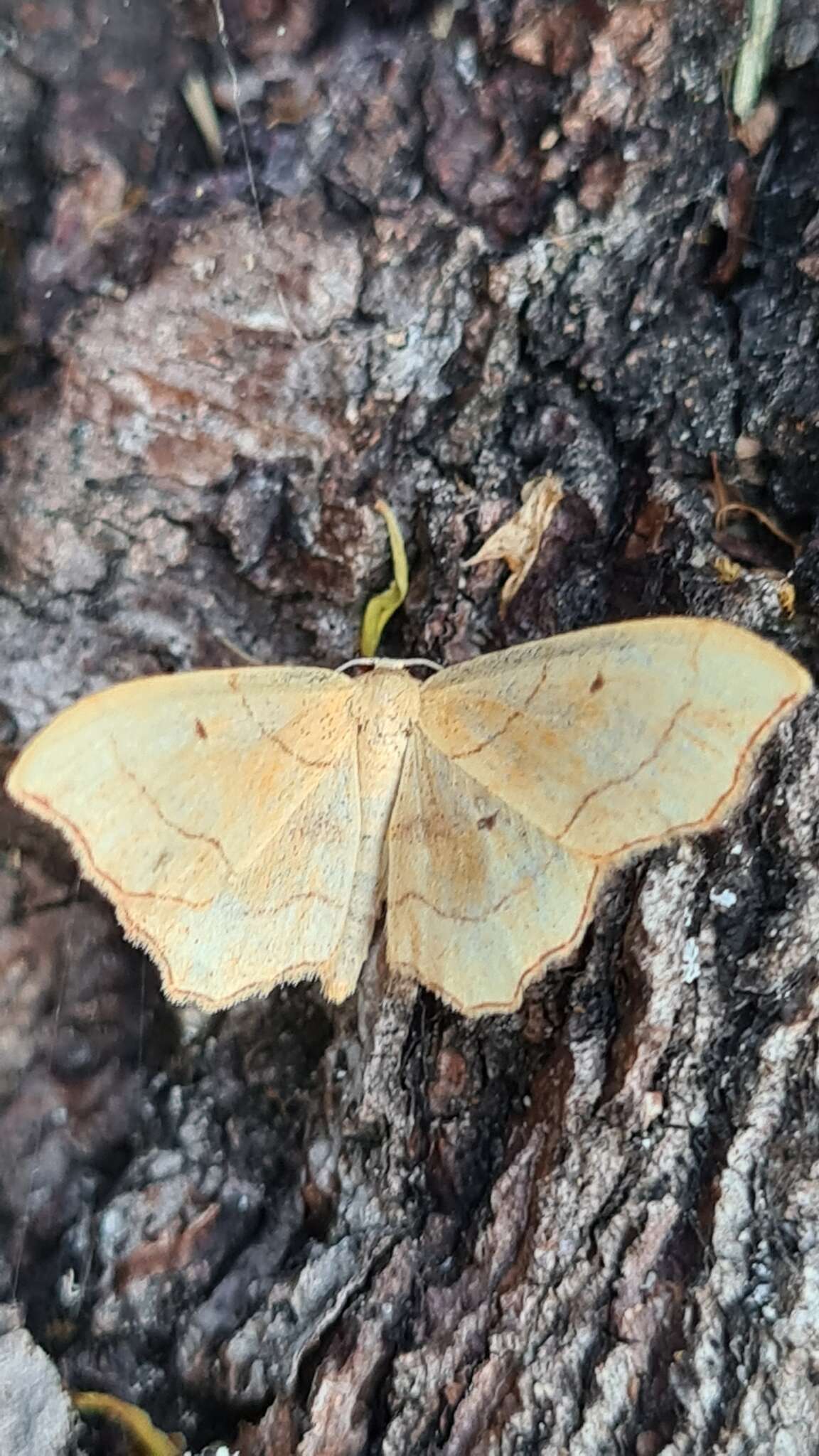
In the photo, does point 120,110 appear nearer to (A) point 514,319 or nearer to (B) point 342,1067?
(A) point 514,319

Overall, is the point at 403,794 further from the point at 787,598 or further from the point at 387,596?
the point at 787,598

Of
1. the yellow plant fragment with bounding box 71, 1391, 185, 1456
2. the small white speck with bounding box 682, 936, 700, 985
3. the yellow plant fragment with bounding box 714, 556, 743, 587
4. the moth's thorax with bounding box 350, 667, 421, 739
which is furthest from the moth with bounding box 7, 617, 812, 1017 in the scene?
the yellow plant fragment with bounding box 71, 1391, 185, 1456

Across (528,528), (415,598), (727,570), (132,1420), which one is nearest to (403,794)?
(415,598)

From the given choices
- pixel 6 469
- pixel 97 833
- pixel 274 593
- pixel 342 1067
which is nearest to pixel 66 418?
pixel 6 469

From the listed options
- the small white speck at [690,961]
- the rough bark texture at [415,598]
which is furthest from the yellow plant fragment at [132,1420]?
the small white speck at [690,961]

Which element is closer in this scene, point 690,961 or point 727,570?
point 690,961
